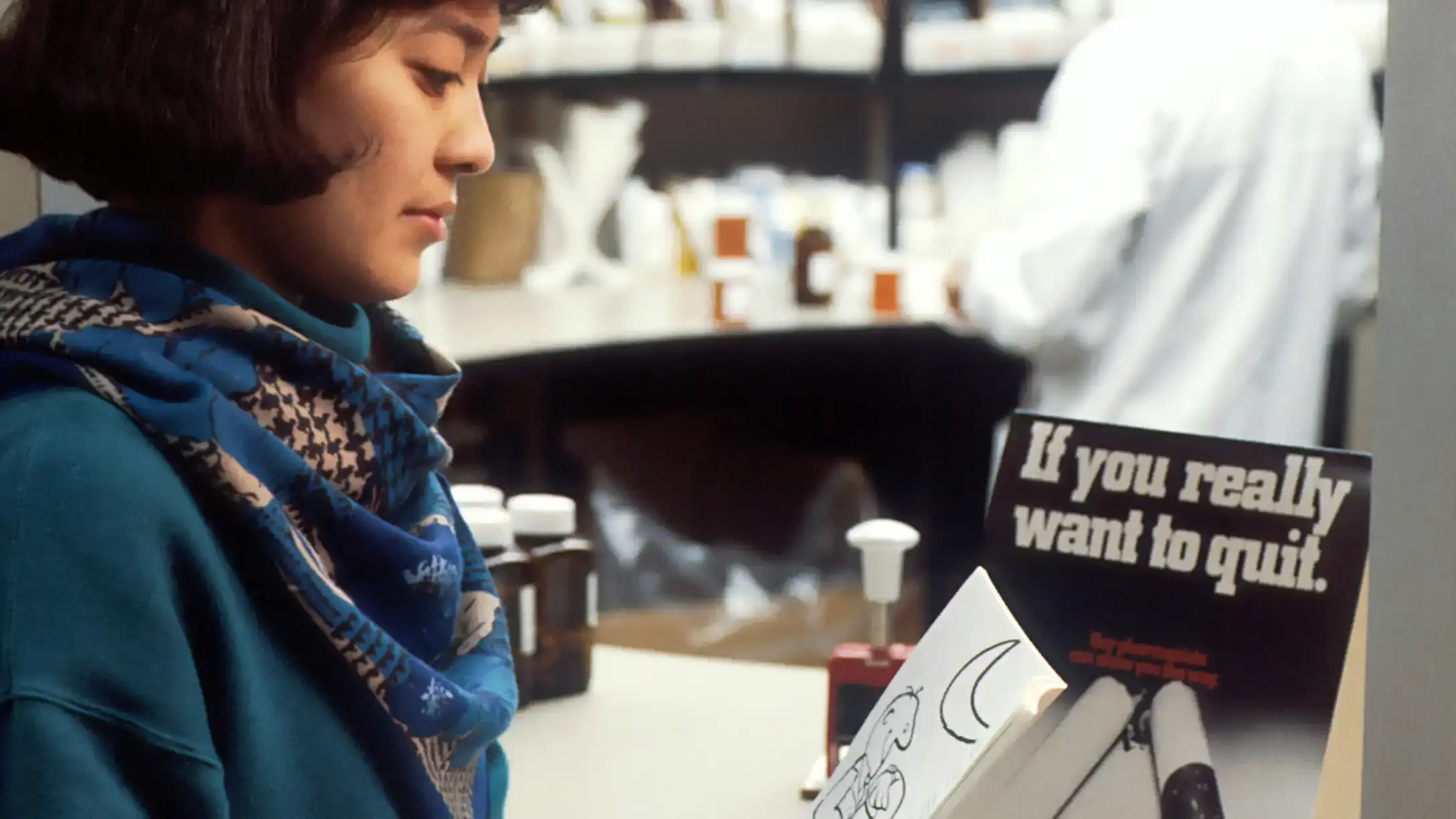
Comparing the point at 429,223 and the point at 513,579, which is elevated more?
the point at 429,223

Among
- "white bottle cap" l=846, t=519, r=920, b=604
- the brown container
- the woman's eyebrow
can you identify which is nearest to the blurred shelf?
the brown container

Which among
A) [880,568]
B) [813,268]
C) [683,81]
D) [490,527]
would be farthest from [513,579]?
[683,81]

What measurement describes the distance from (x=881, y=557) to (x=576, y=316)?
1982 mm

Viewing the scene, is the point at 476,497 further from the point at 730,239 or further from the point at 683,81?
the point at 683,81

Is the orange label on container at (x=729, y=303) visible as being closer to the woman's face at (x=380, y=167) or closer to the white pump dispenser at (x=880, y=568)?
the white pump dispenser at (x=880, y=568)

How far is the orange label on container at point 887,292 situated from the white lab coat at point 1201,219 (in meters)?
0.76

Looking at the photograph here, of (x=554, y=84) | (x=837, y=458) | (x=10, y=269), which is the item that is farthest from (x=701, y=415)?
(x=10, y=269)

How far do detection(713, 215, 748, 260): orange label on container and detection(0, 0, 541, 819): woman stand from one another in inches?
103

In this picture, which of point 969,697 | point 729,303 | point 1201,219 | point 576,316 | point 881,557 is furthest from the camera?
point 729,303

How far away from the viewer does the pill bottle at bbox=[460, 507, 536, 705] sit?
1.32 meters

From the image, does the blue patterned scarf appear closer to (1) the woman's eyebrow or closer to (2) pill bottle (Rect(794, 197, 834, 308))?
(1) the woman's eyebrow

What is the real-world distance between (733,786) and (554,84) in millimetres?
2608

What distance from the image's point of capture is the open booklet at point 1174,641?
0.76 m

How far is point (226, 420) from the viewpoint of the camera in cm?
79
